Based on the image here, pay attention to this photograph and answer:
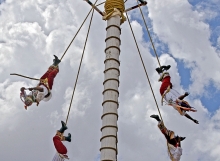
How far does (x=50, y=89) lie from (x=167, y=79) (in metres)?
4.34

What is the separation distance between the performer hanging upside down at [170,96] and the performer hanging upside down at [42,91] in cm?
404

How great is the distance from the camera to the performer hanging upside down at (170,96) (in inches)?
600

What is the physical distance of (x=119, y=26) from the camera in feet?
56.9

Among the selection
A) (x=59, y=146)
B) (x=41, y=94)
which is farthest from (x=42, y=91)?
(x=59, y=146)

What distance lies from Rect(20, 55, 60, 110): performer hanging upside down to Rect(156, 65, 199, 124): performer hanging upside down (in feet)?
13.3

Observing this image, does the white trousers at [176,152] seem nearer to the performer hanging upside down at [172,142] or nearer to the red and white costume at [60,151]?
the performer hanging upside down at [172,142]

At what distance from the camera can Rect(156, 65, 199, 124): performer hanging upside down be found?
1523 cm

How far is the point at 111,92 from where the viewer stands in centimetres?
1541

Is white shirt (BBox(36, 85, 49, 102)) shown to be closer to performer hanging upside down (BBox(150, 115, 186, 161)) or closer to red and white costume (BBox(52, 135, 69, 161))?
red and white costume (BBox(52, 135, 69, 161))

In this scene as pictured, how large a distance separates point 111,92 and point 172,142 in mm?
2749

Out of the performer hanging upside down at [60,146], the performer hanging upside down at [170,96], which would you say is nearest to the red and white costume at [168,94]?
the performer hanging upside down at [170,96]

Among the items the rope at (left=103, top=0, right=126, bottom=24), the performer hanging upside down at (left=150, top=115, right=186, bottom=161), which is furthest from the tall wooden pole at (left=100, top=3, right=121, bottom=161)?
the performer hanging upside down at (left=150, top=115, right=186, bottom=161)

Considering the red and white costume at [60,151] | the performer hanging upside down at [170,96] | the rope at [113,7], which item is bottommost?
the red and white costume at [60,151]

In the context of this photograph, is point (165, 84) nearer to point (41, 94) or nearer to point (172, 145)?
point (172, 145)
